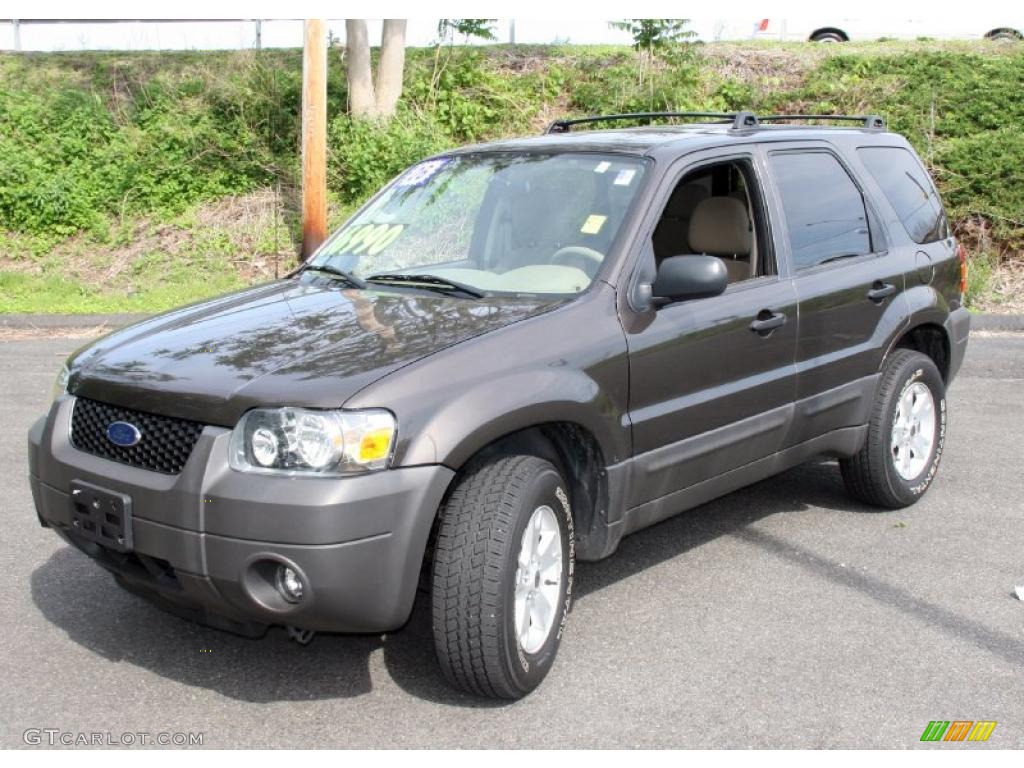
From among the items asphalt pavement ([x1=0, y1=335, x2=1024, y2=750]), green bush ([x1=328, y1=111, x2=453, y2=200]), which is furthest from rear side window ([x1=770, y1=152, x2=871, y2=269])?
green bush ([x1=328, y1=111, x2=453, y2=200])

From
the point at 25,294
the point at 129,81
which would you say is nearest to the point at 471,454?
the point at 25,294

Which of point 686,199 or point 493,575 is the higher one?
point 686,199

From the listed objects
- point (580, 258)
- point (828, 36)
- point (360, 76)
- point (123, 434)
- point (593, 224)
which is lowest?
point (123, 434)

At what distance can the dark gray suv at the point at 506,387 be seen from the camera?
11.5ft

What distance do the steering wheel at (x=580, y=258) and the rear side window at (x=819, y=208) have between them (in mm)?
1160

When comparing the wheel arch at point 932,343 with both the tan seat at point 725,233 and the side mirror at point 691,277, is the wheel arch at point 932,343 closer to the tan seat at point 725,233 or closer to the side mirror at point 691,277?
the tan seat at point 725,233

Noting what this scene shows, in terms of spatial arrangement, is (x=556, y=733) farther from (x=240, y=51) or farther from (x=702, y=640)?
(x=240, y=51)

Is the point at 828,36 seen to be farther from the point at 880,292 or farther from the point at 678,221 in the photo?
the point at 678,221

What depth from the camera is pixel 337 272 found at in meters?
4.91

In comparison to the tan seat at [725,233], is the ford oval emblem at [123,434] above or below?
below

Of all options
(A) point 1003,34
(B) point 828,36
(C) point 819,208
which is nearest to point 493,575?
(C) point 819,208

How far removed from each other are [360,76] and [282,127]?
4.24 feet

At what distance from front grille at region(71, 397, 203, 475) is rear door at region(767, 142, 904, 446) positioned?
269 cm

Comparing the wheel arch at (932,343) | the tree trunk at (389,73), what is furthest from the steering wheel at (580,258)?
the tree trunk at (389,73)
